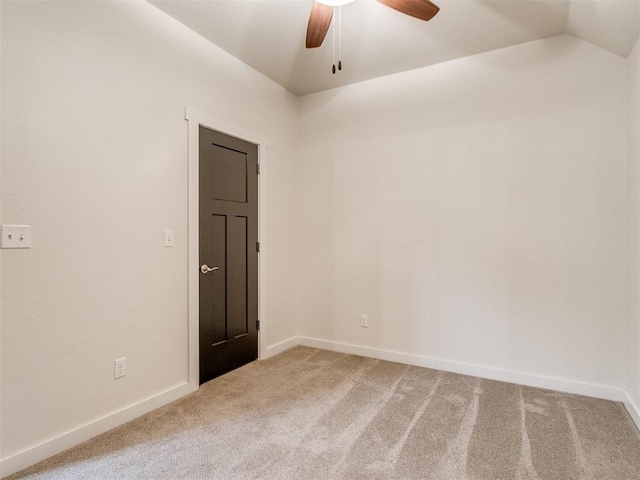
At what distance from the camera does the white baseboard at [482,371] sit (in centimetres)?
255

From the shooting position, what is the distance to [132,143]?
7.53 ft

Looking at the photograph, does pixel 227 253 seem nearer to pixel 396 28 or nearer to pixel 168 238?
pixel 168 238

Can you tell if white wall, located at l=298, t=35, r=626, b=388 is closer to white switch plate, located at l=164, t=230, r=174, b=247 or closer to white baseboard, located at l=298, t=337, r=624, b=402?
white baseboard, located at l=298, t=337, r=624, b=402

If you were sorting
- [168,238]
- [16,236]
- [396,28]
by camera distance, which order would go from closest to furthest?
[16,236] < [168,238] < [396,28]

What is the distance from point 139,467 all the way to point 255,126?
275cm

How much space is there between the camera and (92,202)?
2.07m

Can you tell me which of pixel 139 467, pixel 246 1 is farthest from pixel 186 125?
pixel 139 467

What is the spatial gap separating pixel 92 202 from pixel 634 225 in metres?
3.45

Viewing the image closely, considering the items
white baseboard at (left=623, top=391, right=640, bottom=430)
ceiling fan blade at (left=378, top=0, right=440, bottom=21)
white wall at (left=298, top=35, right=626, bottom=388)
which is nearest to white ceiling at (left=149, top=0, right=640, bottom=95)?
white wall at (left=298, top=35, right=626, bottom=388)

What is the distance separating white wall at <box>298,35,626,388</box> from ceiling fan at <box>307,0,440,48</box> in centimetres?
127

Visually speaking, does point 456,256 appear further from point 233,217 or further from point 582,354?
point 233,217

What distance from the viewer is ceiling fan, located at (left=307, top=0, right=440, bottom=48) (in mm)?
1899

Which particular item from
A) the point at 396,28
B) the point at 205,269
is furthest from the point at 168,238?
the point at 396,28

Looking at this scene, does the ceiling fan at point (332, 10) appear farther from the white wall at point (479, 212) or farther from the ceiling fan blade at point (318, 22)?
the white wall at point (479, 212)
